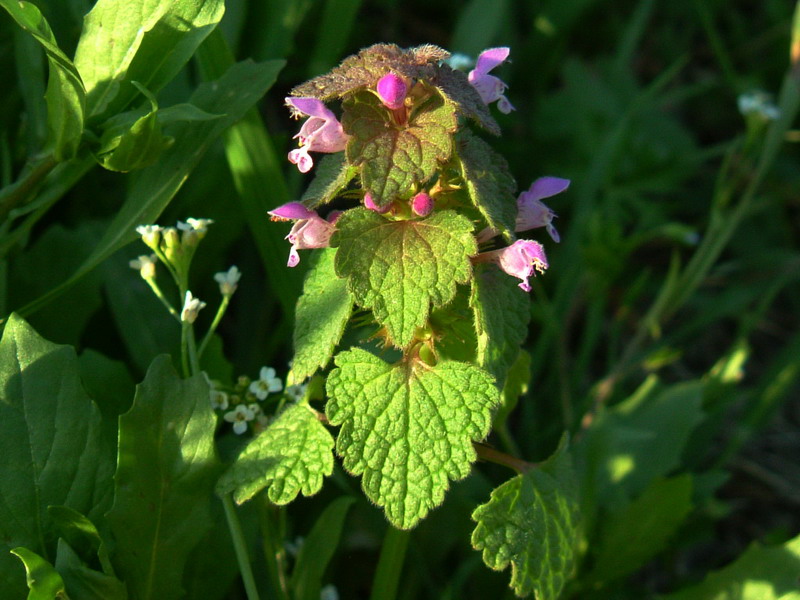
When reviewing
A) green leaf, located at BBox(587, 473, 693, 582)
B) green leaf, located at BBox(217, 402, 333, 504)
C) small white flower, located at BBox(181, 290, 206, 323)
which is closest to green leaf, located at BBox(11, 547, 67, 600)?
green leaf, located at BBox(217, 402, 333, 504)

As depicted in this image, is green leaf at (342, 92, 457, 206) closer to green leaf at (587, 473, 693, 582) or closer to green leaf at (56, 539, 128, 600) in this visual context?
green leaf at (56, 539, 128, 600)

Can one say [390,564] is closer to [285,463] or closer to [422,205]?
[285,463]

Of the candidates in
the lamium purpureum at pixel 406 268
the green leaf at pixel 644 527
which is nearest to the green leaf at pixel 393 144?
the lamium purpureum at pixel 406 268

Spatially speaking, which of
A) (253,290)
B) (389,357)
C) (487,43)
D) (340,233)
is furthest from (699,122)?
(340,233)

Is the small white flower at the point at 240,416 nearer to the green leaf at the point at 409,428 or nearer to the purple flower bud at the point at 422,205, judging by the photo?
the green leaf at the point at 409,428

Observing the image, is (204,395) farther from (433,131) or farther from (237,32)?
(237,32)
